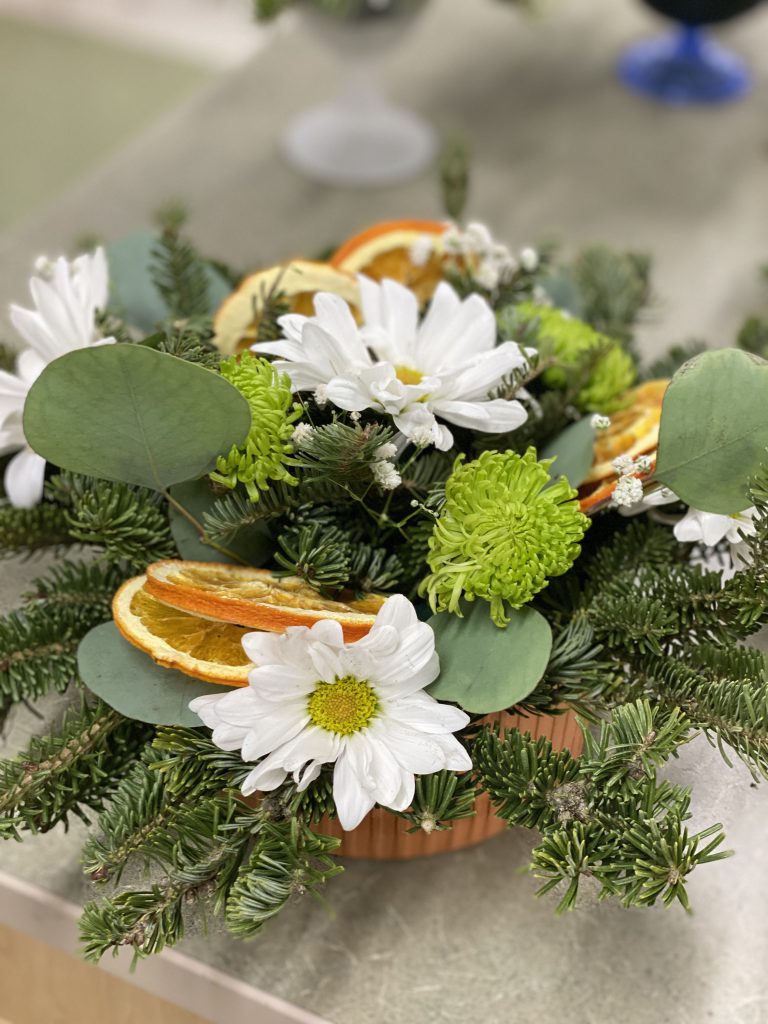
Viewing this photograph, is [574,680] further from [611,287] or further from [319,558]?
[611,287]

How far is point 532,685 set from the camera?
40 centimetres

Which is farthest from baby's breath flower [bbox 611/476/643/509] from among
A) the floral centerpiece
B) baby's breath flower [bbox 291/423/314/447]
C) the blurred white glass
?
the blurred white glass

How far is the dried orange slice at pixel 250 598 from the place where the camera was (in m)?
0.40

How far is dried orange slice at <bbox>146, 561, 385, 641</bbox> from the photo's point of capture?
40cm

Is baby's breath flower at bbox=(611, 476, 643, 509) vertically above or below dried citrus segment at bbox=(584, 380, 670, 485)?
above

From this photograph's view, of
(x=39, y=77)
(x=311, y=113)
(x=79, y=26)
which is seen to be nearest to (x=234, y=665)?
(x=311, y=113)

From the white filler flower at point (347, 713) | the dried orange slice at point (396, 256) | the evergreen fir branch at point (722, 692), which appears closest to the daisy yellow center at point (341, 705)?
the white filler flower at point (347, 713)

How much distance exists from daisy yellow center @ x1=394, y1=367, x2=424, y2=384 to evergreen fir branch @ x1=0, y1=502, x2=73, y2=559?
0.16 m

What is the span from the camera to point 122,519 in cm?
43

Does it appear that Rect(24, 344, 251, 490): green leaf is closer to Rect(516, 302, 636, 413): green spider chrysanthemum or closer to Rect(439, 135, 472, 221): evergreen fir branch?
Rect(516, 302, 636, 413): green spider chrysanthemum

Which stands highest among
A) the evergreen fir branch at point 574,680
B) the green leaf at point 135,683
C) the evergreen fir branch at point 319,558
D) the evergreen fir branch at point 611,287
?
the evergreen fir branch at point 319,558

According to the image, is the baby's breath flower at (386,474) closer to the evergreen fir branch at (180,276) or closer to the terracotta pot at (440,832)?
the terracotta pot at (440,832)

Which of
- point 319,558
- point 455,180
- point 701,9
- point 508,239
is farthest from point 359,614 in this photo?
point 701,9

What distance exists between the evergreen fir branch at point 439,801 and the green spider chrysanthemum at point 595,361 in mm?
205
